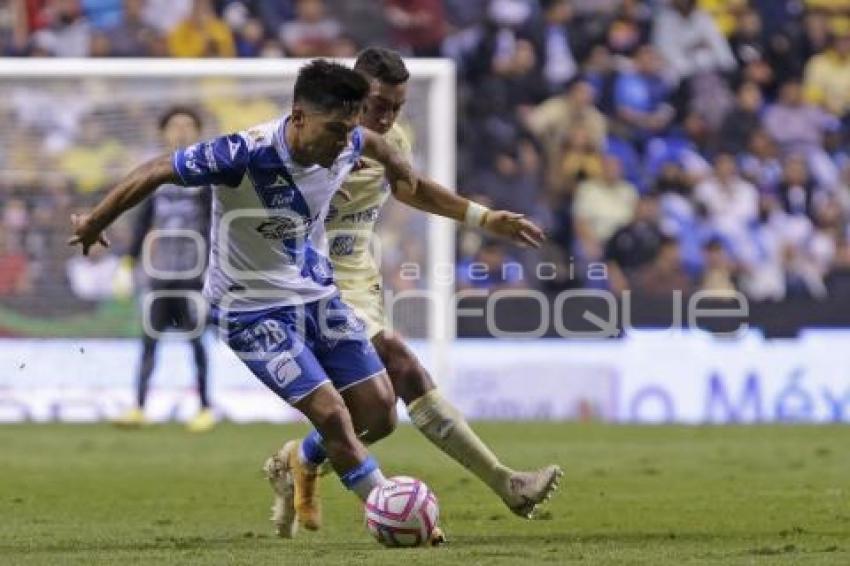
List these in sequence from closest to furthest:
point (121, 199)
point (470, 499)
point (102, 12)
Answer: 1. point (121, 199)
2. point (470, 499)
3. point (102, 12)

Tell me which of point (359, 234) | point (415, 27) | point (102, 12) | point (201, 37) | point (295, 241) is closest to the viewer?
point (295, 241)

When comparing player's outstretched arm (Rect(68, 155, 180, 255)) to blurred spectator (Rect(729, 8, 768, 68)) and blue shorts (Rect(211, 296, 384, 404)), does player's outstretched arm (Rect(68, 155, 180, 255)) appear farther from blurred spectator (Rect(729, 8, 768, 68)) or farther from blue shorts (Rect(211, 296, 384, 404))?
blurred spectator (Rect(729, 8, 768, 68))

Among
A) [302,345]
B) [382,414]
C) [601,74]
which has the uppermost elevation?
[601,74]

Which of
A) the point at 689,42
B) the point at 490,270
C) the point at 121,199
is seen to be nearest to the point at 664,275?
the point at 490,270

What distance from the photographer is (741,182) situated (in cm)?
2144

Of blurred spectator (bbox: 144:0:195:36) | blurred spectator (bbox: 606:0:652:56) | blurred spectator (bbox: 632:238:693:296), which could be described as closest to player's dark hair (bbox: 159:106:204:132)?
blurred spectator (bbox: 144:0:195:36)

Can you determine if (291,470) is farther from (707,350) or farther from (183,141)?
(707,350)

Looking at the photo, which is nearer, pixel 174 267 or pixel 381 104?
pixel 381 104

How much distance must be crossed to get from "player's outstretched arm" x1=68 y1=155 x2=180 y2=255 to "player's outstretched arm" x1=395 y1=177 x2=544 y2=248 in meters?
1.43

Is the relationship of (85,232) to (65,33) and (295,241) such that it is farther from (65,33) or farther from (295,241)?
(65,33)

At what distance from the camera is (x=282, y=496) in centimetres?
924

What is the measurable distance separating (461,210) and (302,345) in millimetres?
1085

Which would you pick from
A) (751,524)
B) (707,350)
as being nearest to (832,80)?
(707,350)

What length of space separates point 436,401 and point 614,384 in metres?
9.40
